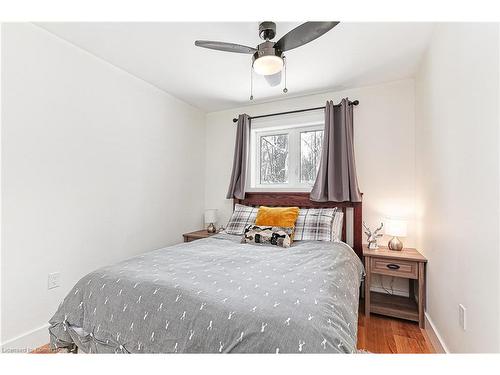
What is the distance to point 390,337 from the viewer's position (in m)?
2.04

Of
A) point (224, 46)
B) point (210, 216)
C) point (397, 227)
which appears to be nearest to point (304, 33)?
point (224, 46)

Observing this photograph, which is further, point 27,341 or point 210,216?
point 210,216

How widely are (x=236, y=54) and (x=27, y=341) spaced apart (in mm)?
2788

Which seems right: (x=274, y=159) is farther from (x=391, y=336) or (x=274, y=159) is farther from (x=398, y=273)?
(x=391, y=336)

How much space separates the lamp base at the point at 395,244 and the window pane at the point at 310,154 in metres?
1.12

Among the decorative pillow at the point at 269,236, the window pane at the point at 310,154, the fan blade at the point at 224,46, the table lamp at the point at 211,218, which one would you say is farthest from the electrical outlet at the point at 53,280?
the window pane at the point at 310,154

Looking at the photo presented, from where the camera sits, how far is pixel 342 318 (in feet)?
3.76

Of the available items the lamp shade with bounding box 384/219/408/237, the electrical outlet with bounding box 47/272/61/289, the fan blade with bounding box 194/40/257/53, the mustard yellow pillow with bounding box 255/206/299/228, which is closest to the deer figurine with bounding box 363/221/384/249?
the lamp shade with bounding box 384/219/408/237

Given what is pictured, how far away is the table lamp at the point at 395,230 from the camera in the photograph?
242 cm

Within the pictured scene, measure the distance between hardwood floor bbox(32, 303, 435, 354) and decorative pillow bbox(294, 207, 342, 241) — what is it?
0.83m

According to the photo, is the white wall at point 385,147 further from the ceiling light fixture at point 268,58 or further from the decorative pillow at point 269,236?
the ceiling light fixture at point 268,58

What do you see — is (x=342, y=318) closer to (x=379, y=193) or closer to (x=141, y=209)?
(x=379, y=193)

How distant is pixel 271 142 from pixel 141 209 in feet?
6.23
